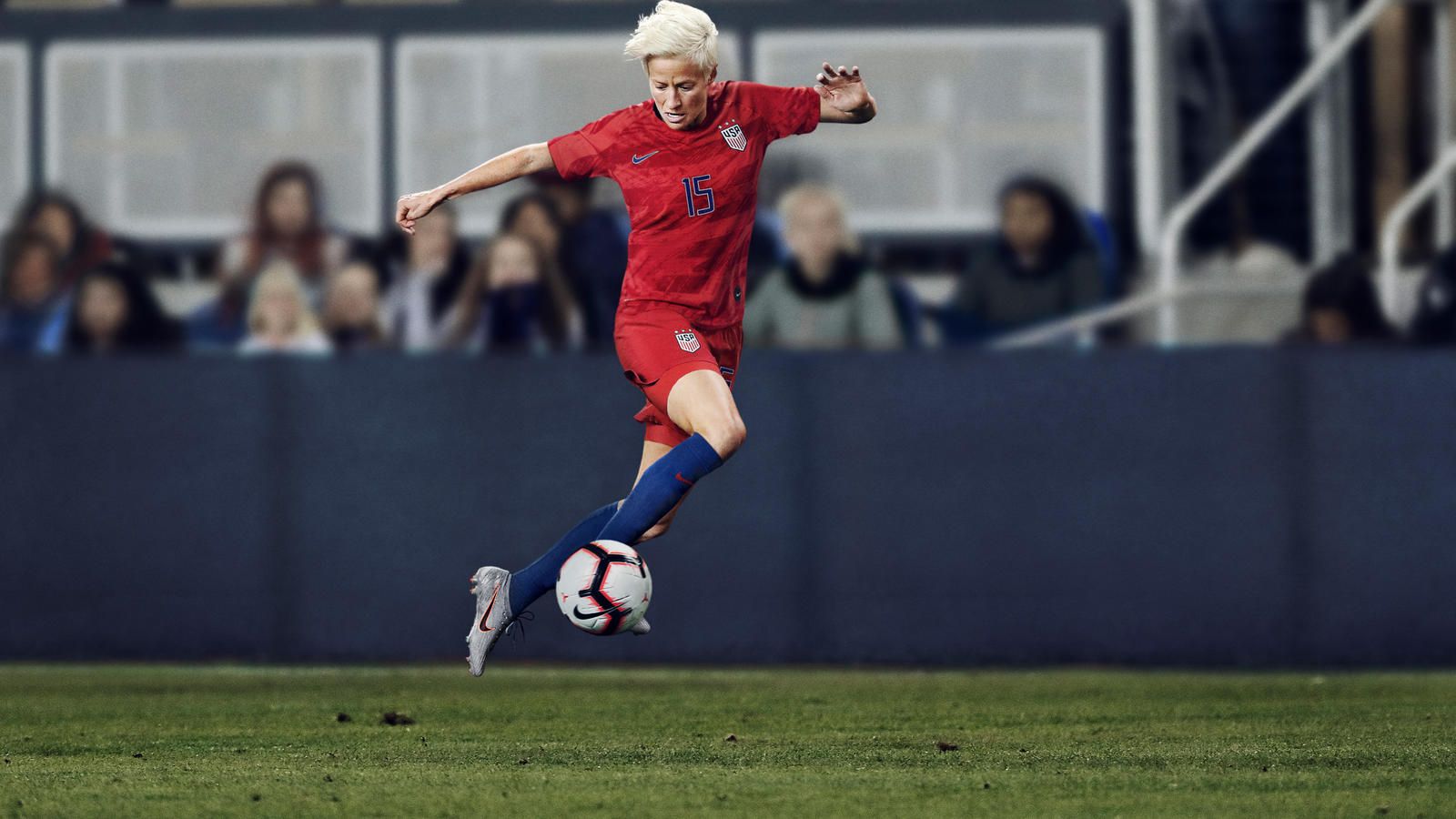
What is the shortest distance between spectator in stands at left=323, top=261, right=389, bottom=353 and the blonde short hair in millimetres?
4833

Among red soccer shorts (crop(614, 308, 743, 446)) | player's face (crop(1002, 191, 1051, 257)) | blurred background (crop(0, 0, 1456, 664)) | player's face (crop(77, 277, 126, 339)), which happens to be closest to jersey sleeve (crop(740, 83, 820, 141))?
red soccer shorts (crop(614, 308, 743, 446))

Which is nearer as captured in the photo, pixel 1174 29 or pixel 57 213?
pixel 57 213

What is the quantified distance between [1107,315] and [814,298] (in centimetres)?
136

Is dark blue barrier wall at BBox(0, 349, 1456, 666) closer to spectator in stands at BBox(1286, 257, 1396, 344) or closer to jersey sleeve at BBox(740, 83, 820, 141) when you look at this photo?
spectator in stands at BBox(1286, 257, 1396, 344)

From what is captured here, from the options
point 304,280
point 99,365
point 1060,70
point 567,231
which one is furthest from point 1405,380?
point 99,365

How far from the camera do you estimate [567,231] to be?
11461mm

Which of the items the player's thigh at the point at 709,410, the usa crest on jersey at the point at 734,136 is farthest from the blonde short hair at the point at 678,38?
the player's thigh at the point at 709,410

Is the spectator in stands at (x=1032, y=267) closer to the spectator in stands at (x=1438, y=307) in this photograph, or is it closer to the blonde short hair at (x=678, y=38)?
the spectator in stands at (x=1438, y=307)

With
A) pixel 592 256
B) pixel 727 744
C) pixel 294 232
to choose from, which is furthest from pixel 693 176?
pixel 294 232

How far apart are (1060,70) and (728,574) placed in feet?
10.6

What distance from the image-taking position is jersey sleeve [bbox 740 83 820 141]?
7477mm

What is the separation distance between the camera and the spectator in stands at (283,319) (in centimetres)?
1161

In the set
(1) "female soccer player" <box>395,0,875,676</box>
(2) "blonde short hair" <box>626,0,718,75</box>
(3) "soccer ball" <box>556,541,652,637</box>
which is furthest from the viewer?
(1) "female soccer player" <box>395,0,875,676</box>

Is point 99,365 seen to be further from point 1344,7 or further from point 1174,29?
point 1344,7
